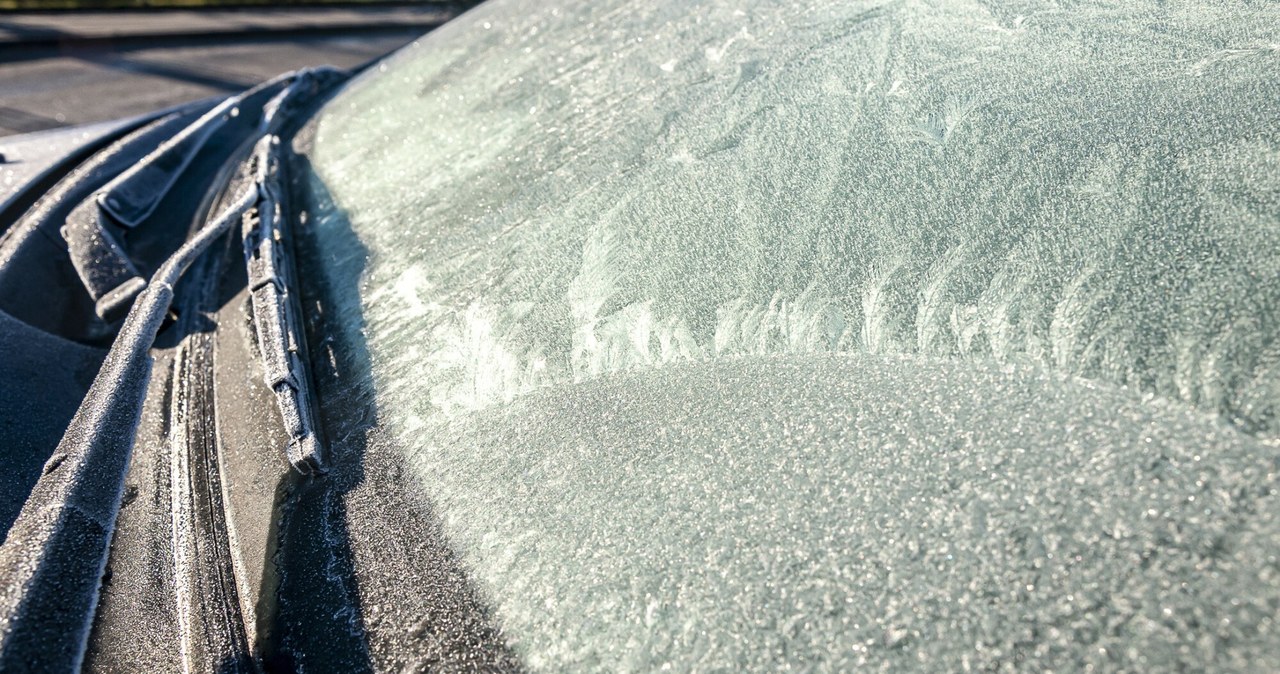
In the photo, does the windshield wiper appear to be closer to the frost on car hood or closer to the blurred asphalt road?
the frost on car hood

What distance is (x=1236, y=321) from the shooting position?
89 cm

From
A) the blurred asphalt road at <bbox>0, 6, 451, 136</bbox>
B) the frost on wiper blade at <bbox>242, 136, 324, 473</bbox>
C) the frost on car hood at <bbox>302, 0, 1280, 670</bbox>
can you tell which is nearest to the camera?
the frost on car hood at <bbox>302, 0, 1280, 670</bbox>

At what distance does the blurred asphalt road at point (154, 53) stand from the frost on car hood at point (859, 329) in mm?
5240

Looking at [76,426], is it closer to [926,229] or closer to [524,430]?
[524,430]

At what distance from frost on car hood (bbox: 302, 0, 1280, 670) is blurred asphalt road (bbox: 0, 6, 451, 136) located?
5.24 m

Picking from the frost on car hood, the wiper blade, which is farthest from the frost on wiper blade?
the frost on car hood

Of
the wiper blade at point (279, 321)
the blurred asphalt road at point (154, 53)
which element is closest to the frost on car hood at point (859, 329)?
the wiper blade at point (279, 321)

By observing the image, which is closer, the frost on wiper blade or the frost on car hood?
the frost on car hood

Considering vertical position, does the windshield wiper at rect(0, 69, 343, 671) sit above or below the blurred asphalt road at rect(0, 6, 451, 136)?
below

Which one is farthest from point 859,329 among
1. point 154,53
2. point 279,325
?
point 154,53

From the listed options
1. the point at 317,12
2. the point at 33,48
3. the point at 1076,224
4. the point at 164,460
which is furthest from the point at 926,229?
the point at 317,12

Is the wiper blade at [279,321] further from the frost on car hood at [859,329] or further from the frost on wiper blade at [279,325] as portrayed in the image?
the frost on car hood at [859,329]

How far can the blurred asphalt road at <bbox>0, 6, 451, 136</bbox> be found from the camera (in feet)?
18.3

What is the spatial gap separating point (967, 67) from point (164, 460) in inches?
56.3
